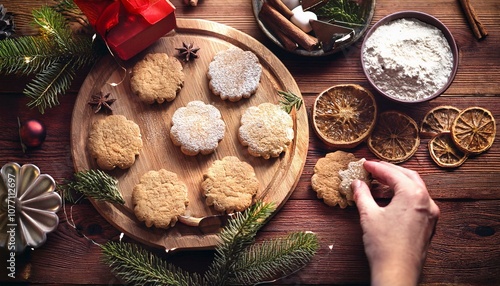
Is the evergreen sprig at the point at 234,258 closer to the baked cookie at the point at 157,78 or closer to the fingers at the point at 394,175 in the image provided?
the fingers at the point at 394,175

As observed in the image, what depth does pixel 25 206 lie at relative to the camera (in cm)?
233

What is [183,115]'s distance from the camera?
8.13 ft

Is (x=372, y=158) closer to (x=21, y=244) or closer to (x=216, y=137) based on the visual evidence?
(x=216, y=137)

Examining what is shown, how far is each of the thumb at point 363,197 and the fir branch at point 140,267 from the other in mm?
694

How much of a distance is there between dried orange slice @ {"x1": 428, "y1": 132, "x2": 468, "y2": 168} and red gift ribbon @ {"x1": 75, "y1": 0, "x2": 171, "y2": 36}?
1.29 meters

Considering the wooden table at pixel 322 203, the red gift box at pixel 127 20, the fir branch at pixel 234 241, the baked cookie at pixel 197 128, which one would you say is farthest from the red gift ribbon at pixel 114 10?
the fir branch at pixel 234 241

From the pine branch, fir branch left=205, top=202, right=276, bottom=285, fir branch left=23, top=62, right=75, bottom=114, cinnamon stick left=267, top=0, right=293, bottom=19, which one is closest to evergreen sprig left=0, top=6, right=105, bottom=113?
fir branch left=23, top=62, right=75, bottom=114

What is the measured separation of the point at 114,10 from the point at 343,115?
1.05m

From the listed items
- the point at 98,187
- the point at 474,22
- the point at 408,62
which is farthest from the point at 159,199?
the point at 474,22

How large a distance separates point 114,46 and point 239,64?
53 centimetres

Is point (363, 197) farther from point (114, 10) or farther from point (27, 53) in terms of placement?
point (27, 53)

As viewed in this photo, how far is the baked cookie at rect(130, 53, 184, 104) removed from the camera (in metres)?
2.49

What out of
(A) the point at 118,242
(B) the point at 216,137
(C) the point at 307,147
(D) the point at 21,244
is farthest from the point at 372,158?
(D) the point at 21,244

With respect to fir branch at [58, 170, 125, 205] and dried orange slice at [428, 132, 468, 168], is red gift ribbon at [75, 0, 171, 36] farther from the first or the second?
dried orange slice at [428, 132, 468, 168]
